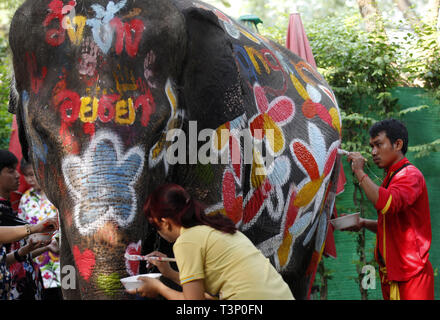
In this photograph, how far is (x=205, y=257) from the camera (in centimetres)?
309

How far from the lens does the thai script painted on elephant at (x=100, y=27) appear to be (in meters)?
3.49

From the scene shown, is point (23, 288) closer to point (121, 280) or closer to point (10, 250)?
point (10, 250)

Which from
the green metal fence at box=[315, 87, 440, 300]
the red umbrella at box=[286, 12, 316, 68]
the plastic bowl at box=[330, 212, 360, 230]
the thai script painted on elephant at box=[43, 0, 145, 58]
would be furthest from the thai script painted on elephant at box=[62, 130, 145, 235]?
the green metal fence at box=[315, 87, 440, 300]

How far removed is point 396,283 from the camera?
480 cm

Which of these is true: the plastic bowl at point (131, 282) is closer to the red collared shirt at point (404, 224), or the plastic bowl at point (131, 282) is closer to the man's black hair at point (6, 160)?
the red collared shirt at point (404, 224)

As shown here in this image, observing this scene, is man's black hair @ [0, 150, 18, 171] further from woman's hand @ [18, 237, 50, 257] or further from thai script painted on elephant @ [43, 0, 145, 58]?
thai script painted on elephant @ [43, 0, 145, 58]

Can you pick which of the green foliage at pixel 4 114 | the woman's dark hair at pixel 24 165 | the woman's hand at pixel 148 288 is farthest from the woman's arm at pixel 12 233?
the green foliage at pixel 4 114

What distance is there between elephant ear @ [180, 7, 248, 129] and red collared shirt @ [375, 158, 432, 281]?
136cm

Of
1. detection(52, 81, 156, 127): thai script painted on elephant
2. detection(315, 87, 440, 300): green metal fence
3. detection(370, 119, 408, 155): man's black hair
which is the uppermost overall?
detection(52, 81, 156, 127): thai script painted on elephant

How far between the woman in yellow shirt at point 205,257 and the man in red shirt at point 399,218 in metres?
1.72

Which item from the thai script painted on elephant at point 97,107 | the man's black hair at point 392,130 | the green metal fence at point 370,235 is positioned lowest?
the green metal fence at point 370,235

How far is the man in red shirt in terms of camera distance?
466 centimetres
